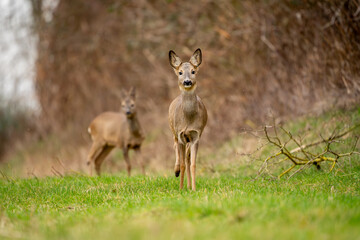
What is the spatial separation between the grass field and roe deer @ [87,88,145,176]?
3.40 metres

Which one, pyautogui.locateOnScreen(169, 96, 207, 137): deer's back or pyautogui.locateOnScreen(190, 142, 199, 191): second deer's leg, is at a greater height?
pyautogui.locateOnScreen(169, 96, 207, 137): deer's back

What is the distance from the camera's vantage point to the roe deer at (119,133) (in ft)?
38.2

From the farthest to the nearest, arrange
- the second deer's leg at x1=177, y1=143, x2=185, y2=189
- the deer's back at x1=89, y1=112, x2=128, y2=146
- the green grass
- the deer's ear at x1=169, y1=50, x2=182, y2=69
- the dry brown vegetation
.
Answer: the deer's back at x1=89, y1=112, x2=128, y2=146, the dry brown vegetation, the deer's ear at x1=169, y1=50, x2=182, y2=69, the second deer's leg at x1=177, y1=143, x2=185, y2=189, the green grass

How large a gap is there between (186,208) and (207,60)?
10.5 m

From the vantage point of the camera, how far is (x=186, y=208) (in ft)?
16.9

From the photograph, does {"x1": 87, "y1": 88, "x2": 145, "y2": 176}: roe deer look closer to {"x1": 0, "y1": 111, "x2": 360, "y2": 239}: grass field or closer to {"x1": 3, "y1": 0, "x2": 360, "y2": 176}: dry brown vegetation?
{"x1": 3, "y1": 0, "x2": 360, "y2": 176}: dry brown vegetation

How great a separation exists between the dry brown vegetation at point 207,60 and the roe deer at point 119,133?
2392mm

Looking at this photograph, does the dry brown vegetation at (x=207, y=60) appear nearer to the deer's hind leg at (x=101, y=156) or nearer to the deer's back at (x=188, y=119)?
the deer's hind leg at (x=101, y=156)

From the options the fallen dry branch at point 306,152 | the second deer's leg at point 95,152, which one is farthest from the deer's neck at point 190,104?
the second deer's leg at point 95,152

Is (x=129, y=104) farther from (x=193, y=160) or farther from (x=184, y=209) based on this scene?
(x=184, y=209)

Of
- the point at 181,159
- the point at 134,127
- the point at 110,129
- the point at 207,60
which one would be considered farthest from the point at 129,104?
the point at 181,159

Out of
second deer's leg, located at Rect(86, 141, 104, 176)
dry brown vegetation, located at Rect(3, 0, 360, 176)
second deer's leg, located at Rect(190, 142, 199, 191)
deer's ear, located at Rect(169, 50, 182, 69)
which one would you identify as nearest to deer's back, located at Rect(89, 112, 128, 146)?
second deer's leg, located at Rect(86, 141, 104, 176)

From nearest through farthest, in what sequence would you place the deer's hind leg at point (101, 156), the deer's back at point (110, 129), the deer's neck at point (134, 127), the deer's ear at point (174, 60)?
the deer's ear at point (174, 60)
the deer's neck at point (134, 127)
the deer's back at point (110, 129)
the deer's hind leg at point (101, 156)

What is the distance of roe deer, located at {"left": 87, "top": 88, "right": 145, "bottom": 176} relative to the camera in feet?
38.2
